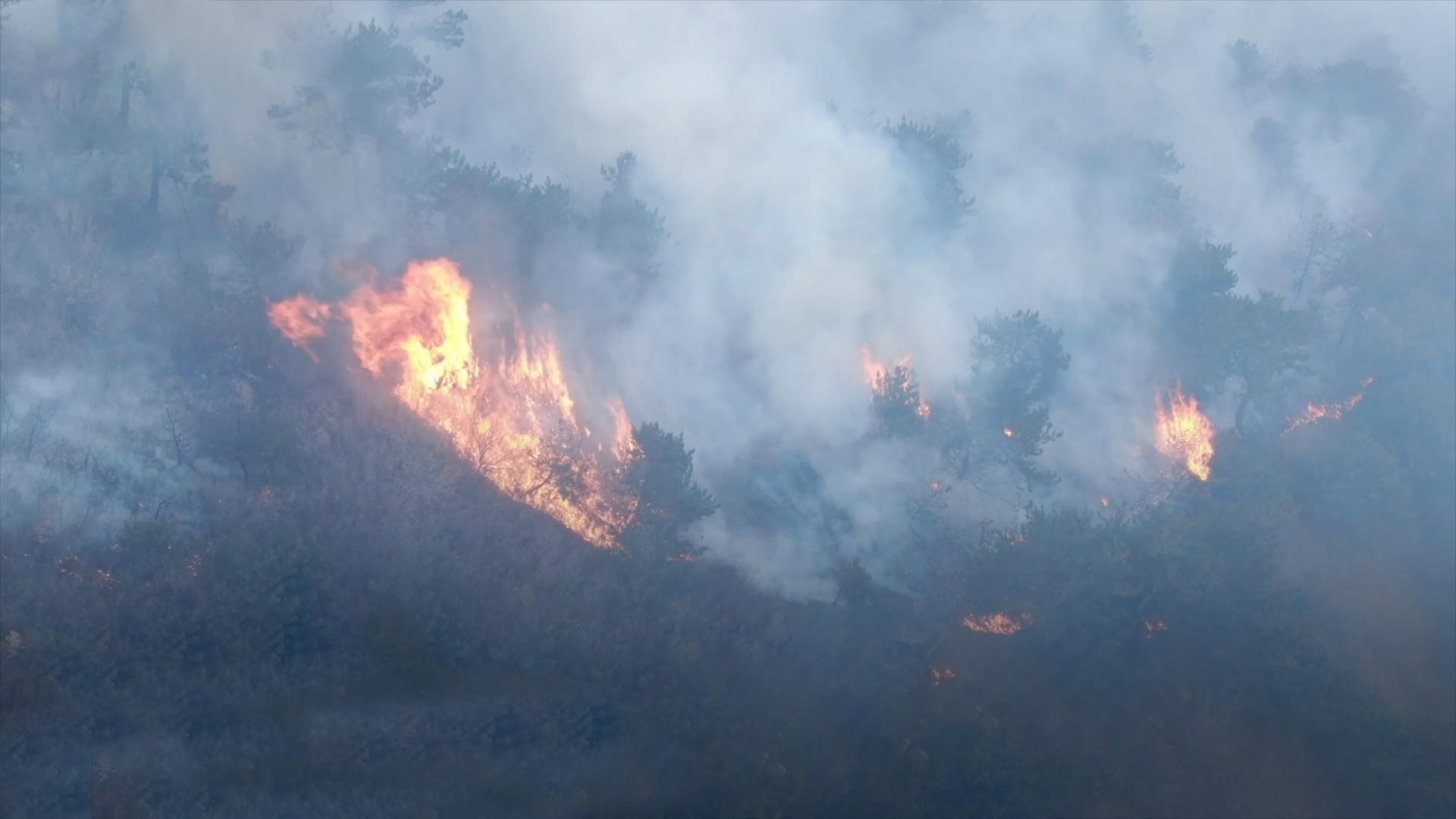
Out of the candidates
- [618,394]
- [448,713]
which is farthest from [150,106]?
[448,713]

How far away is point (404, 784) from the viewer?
1331 centimetres

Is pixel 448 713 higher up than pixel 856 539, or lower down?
lower down

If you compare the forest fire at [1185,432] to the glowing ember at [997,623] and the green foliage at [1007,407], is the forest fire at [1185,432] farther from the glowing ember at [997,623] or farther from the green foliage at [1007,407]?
the glowing ember at [997,623]

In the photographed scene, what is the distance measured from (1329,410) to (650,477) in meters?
18.3

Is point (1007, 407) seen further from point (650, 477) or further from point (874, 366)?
point (650, 477)

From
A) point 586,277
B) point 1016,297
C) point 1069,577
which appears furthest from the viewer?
point 1016,297

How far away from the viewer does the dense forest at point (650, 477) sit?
14.2m

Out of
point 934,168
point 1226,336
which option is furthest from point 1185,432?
point 934,168

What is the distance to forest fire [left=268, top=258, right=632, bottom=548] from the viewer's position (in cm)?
1852

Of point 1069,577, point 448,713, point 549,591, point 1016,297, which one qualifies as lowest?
point 448,713

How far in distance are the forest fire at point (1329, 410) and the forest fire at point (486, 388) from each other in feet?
54.3

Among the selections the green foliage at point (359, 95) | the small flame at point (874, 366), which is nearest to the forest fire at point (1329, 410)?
the small flame at point (874, 366)

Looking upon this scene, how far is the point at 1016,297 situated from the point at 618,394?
11.0 meters

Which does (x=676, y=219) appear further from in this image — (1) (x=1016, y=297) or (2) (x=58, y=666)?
(2) (x=58, y=666)
